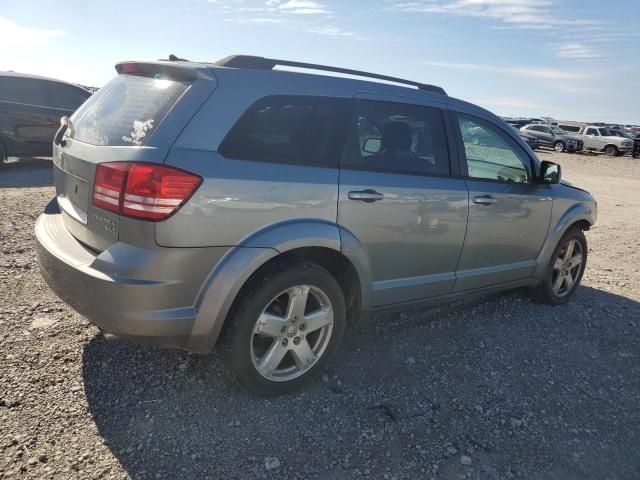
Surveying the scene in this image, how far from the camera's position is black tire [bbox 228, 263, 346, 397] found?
273cm

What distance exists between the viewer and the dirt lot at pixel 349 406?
8.18ft

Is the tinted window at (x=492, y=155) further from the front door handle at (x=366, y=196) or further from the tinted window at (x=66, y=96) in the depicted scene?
the tinted window at (x=66, y=96)

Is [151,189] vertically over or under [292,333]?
over

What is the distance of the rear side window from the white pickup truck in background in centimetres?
3229

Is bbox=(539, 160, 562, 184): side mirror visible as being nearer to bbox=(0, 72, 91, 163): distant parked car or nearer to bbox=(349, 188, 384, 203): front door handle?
bbox=(349, 188, 384, 203): front door handle

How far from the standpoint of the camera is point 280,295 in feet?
9.51

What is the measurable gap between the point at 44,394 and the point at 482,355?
288cm

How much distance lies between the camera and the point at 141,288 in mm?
2418

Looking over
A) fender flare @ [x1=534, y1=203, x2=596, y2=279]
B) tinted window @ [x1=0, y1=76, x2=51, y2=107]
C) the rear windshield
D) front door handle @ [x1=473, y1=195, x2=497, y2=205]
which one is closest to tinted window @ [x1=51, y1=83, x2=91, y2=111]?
tinted window @ [x1=0, y1=76, x2=51, y2=107]

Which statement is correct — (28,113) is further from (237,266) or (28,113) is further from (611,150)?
(611,150)

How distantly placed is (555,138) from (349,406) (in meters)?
32.2

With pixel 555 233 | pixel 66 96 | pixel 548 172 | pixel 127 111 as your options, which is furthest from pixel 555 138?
pixel 127 111

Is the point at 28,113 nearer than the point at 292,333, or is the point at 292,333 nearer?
the point at 292,333

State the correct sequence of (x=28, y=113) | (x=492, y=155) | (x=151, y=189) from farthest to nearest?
(x=28, y=113), (x=492, y=155), (x=151, y=189)
